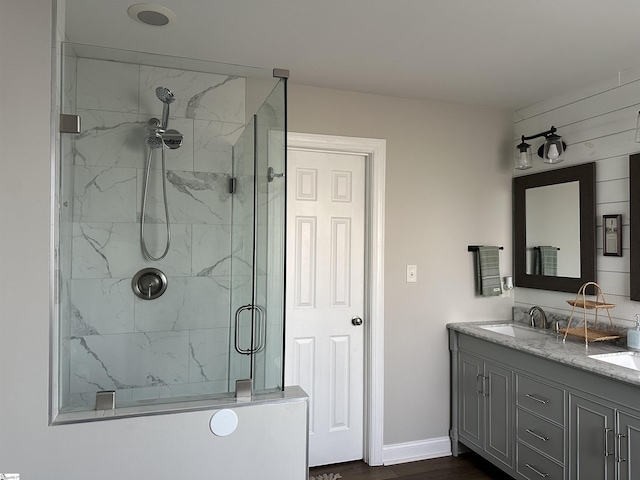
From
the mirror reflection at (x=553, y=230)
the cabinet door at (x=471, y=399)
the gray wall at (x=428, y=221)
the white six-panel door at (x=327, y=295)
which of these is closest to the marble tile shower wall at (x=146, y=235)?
the white six-panel door at (x=327, y=295)

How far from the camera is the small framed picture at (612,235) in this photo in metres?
2.72

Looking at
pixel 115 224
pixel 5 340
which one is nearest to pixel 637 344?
pixel 115 224

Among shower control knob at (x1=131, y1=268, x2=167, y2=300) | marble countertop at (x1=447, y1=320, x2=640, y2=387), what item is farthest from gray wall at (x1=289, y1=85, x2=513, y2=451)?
shower control knob at (x1=131, y1=268, x2=167, y2=300)

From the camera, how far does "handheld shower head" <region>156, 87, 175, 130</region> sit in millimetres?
1715

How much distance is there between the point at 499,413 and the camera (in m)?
2.85

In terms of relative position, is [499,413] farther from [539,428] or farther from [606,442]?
[606,442]

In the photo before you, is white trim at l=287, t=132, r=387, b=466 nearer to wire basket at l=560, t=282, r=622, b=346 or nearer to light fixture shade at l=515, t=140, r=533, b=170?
light fixture shade at l=515, t=140, r=533, b=170

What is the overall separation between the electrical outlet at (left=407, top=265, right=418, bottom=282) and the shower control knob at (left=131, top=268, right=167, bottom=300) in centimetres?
192

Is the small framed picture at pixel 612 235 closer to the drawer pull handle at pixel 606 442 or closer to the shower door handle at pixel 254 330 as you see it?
the drawer pull handle at pixel 606 442

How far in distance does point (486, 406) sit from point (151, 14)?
2870 millimetres

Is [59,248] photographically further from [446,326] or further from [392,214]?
[446,326]

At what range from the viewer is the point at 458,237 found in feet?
11.1

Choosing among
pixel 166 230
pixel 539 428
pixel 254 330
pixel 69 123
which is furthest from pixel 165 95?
pixel 539 428

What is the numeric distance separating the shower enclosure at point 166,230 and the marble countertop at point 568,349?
1.46 m
